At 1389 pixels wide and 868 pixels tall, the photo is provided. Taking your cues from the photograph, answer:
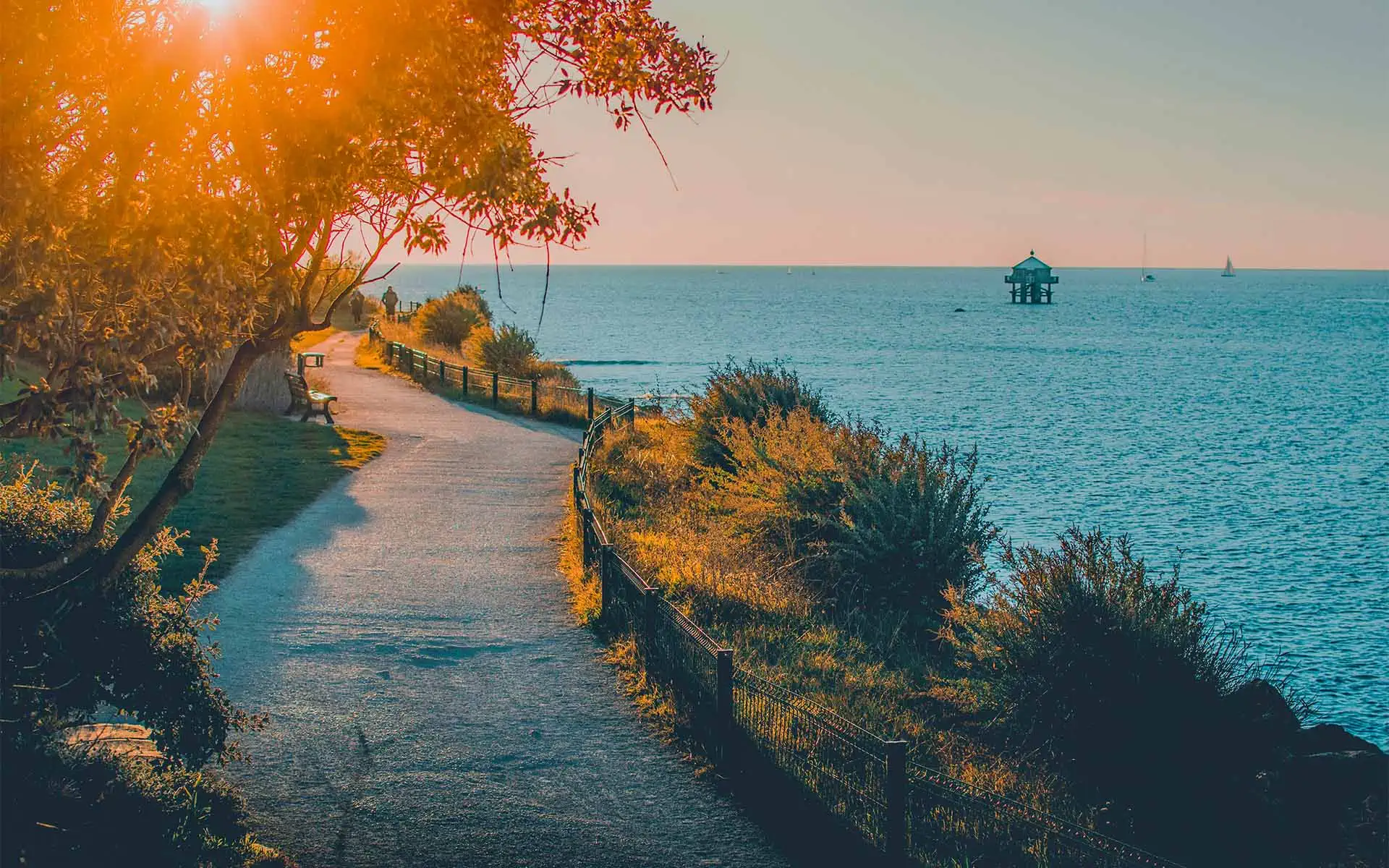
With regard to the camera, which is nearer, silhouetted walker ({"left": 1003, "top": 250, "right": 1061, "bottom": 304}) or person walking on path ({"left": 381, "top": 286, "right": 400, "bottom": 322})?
person walking on path ({"left": 381, "top": 286, "right": 400, "bottom": 322})

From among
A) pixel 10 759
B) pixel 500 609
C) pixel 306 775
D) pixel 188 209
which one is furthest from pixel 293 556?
pixel 188 209

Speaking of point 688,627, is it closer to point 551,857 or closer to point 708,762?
point 708,762

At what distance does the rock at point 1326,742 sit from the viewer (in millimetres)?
12195

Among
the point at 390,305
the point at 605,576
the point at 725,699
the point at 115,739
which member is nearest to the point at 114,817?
the point at 115,739

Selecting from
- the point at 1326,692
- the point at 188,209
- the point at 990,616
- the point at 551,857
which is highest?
the point at 188,209

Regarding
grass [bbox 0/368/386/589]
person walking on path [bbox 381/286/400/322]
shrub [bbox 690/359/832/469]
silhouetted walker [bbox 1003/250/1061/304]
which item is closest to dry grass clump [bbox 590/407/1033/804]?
shrub [bbox 690/359/832/469]

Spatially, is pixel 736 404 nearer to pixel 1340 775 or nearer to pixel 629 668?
pixel 629 668

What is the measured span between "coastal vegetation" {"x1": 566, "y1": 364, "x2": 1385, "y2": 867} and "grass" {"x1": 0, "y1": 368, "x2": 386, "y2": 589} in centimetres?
498

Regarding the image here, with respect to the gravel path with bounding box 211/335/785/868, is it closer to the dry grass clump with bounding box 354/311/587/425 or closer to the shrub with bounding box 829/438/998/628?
the shrub with bounding box 829/438/998/628

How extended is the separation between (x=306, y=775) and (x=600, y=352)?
8072 centimetres

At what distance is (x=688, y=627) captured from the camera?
9.71m

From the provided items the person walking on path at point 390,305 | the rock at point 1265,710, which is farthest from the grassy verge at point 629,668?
the person walking on path at point 390,305

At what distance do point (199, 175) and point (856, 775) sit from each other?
5.97 metres

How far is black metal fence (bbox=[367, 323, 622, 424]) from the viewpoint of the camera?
1188 inches
